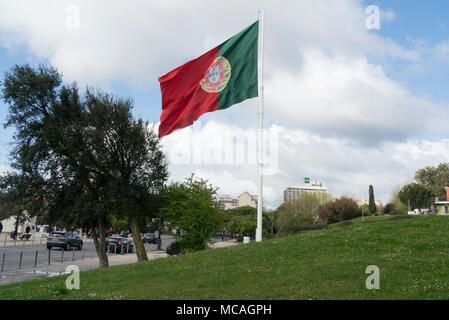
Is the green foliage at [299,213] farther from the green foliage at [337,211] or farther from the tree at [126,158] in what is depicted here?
the tree at [126,158]

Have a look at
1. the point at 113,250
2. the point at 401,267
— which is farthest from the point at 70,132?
the point at 113,250

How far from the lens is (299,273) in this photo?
964 centimetres

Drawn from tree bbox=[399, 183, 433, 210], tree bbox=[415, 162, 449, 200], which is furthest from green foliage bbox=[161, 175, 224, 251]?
tree bbox=[415, 162, 449, 200]

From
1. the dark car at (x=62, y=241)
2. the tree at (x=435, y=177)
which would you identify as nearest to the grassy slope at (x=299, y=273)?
the dark car at (x=62, y=241)

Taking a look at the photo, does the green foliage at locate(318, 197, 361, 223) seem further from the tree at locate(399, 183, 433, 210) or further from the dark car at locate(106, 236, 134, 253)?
the dark car at locate(106, 236, 134, 253)

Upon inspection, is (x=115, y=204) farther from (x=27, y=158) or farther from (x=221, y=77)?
(x=221, y=77)

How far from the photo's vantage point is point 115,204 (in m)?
22.1

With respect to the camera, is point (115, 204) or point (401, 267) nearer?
point (401, 267)

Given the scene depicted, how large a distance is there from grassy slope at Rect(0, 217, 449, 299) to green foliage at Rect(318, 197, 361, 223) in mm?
53551

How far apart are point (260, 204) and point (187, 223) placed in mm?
9764

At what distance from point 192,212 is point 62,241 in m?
21.0

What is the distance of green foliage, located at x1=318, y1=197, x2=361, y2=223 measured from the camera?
219 ft

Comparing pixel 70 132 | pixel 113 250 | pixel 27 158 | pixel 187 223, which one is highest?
pixel 70 132

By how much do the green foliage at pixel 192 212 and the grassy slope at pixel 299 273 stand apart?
958 cm
